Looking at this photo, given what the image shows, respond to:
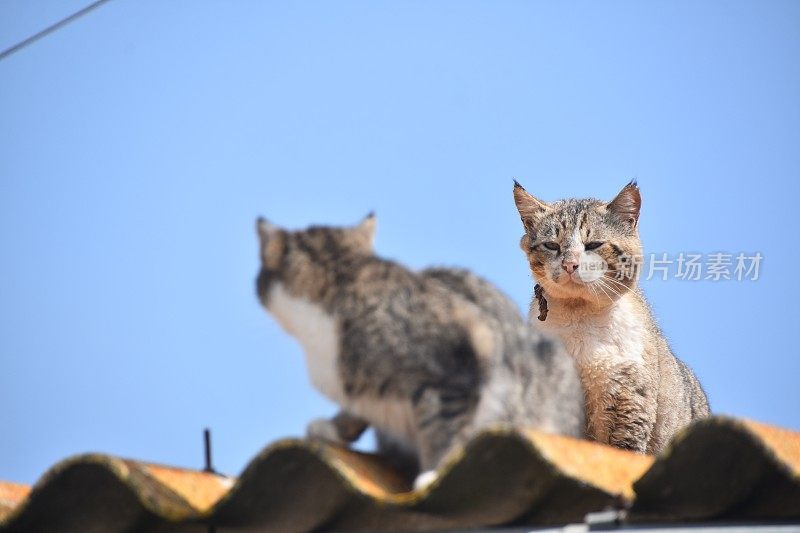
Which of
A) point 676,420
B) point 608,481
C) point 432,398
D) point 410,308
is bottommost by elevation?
point 676,420

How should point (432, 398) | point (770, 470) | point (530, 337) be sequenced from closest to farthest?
point (770, 470), point (432, 398), point (530, 337)

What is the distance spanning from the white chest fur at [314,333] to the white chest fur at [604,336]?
3388 mm

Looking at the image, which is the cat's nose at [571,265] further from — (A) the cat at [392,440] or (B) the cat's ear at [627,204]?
(A) the cat at [392,440]

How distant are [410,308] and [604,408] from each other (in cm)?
346

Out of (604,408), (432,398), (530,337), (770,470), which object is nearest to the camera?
(770,470)

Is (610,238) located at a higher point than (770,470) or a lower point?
higher

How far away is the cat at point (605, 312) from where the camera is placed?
756cm

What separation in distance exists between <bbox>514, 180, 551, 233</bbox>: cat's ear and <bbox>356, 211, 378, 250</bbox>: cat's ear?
3.33 meters

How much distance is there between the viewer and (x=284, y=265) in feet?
15.4

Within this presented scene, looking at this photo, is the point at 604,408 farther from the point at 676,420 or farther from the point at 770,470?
the point at 770,470

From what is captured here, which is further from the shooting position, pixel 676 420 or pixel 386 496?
pixel 676 420

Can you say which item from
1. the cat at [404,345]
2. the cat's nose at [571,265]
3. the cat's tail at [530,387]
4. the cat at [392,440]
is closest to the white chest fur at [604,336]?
the cat's nose at [571,265]

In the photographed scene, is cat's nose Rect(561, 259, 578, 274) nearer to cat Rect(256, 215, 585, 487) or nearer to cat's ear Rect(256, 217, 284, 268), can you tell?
cat Rect(256, 215, 585, 487)

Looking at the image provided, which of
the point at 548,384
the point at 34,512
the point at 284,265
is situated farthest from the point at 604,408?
the point at 34,512
